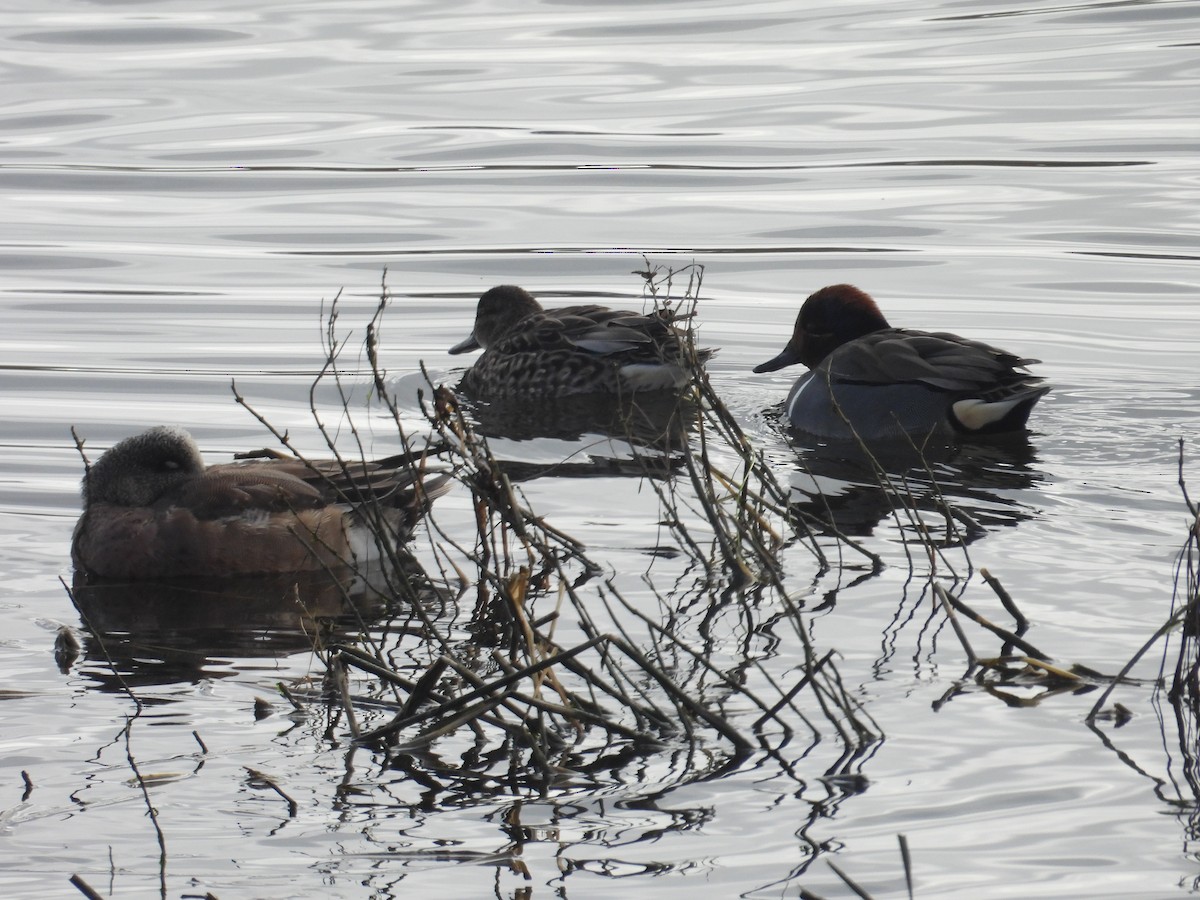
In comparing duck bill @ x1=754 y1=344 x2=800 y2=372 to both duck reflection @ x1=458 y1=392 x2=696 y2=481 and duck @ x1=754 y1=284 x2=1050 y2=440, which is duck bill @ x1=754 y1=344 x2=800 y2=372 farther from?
duck @ x1=754 y1=284 x2=1050 y2=440

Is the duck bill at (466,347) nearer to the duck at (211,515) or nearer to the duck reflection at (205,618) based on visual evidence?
the duck at (211,515)

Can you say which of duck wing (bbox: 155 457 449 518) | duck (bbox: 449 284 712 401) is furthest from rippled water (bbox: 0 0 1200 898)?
duck wing (bbox: 155 457 449 518)

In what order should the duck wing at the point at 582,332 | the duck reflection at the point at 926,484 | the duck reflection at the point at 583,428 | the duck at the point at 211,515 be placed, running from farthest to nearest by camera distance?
the duck wing at the point at 582,332 < the duck reflection at the point at 583,428 < the duck reflection at the point at 926,484 < the duck at the point at 211,515

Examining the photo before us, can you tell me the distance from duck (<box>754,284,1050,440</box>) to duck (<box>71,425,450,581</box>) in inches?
116

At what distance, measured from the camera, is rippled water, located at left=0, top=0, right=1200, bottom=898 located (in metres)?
5.03

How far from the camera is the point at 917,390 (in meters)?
10.5

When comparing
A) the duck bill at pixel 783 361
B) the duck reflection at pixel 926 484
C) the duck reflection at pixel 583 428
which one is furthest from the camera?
the duck bill at pixel 783 361

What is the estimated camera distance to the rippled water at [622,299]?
5027 mm

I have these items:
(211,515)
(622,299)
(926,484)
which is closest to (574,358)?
(622,299)

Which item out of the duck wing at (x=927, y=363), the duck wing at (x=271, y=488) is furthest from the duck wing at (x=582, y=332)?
the duck wing at (x=271, y=488)

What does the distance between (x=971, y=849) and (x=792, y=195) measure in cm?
1257

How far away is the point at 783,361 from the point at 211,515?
467 centimetres

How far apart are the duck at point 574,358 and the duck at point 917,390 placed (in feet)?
3.39

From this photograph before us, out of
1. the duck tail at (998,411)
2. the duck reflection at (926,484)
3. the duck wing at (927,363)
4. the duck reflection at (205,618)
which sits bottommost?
the duck reflection at (205,618)
